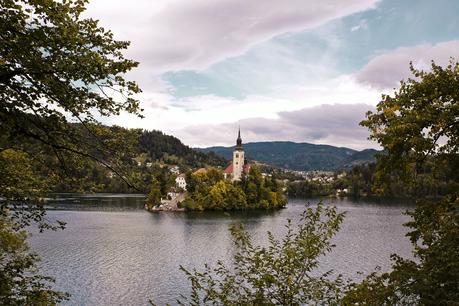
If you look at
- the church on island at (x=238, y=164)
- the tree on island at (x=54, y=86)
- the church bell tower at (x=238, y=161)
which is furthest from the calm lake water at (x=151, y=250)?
the church bell tower at (x=238, y=161)

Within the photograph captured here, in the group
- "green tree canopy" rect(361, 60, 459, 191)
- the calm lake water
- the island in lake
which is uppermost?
"green tree canopy" rect(361, 60, 459, 191)

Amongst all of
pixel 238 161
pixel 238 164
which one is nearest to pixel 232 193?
pixel 238 161

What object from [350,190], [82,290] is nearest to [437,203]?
[82,290]

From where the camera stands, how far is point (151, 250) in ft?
147

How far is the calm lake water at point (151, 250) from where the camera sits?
1214 inches

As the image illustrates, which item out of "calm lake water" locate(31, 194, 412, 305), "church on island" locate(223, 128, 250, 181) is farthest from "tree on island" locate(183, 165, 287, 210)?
"church on island" locate(223, 128, 250, 181)

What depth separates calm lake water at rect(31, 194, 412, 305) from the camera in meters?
30.8

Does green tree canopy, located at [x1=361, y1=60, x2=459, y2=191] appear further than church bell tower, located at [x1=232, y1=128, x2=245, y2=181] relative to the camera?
No

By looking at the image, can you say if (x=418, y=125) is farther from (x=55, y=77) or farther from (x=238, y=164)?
(x=238, y=164)

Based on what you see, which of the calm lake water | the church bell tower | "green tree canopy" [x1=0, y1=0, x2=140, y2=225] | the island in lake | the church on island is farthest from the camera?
the church bell tower

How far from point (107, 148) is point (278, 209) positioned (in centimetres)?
8923

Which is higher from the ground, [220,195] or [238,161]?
[238,161]

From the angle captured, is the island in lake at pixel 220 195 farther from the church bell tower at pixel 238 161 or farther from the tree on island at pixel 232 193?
the church bell tower at pixel 238 161

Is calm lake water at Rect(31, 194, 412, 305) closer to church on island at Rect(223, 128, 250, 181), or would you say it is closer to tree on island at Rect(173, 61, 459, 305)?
tree on island at Rect(173, 61, 459, 305)
